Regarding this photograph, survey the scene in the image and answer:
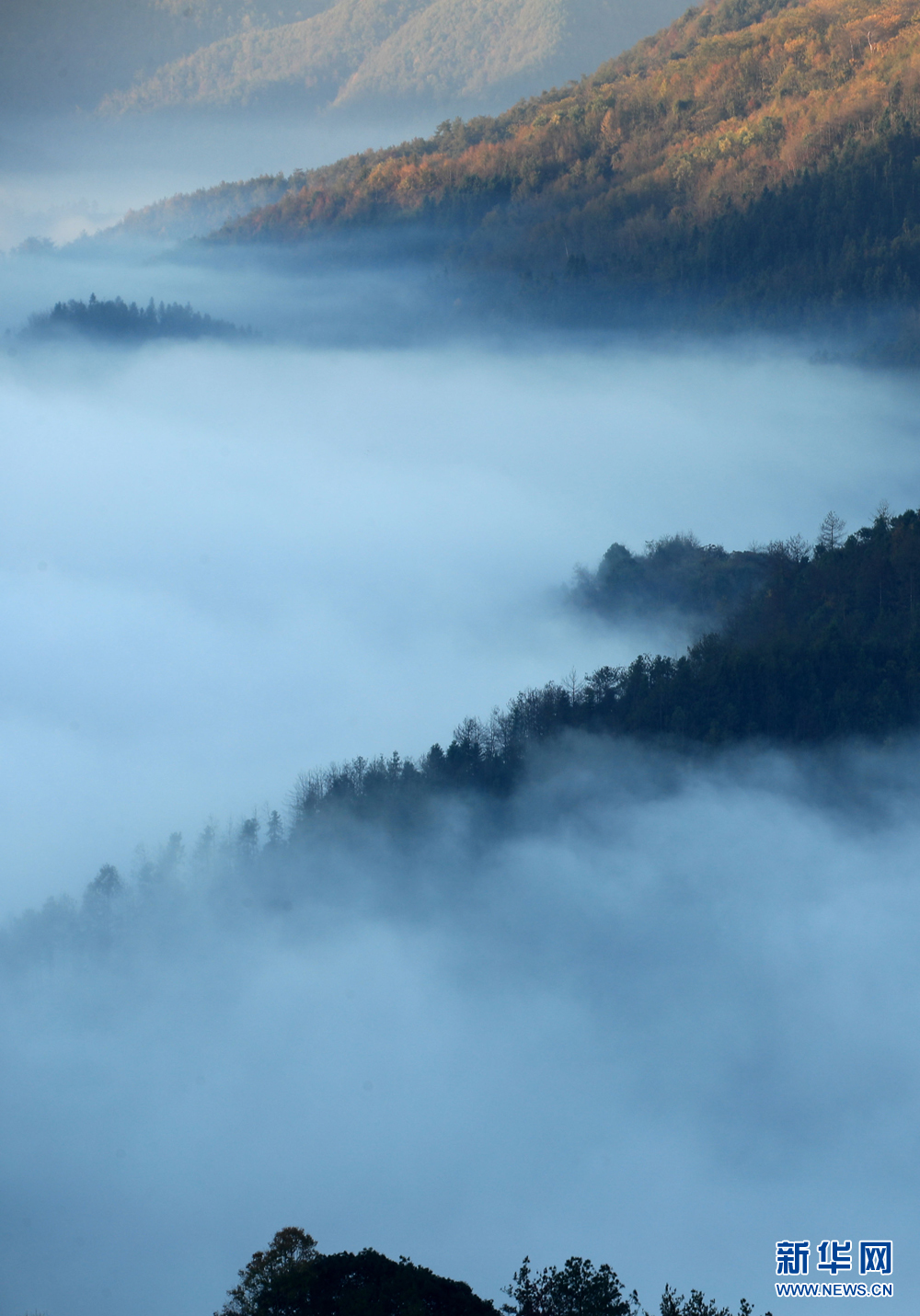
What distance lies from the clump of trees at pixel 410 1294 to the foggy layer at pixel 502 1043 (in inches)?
1970

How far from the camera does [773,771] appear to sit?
342ft

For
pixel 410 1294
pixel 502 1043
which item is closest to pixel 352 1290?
pixel 410 1294

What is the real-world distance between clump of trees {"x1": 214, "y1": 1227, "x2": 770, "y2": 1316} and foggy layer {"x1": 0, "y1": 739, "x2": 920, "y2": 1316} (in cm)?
5003

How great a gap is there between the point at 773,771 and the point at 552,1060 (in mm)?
28719

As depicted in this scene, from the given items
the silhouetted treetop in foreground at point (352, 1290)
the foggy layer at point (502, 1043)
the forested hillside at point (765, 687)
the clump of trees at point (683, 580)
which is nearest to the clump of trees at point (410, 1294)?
the silhouetted treetop in foreground at point (352, 1290)

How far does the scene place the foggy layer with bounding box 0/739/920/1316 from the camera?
288 ft

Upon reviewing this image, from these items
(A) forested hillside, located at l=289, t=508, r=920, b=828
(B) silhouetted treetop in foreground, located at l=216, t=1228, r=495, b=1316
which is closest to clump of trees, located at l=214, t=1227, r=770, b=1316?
(B) silhouetted treetop in foreground, located at l=216, t=1228, r=495, b=1316

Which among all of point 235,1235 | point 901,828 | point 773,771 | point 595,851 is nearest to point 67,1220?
point 235,1235

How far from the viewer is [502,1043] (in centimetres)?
10412

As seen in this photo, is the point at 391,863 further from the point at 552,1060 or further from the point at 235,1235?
the point at 235,1235

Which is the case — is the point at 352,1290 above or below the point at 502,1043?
below

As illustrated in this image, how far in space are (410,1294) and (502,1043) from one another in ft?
236

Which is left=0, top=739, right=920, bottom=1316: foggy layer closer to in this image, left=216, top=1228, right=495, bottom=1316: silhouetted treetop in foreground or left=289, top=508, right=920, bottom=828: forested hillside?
left=289, top=508, right=920, bottom=828: forested hillside

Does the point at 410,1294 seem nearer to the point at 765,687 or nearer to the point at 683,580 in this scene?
the point at 765,687
